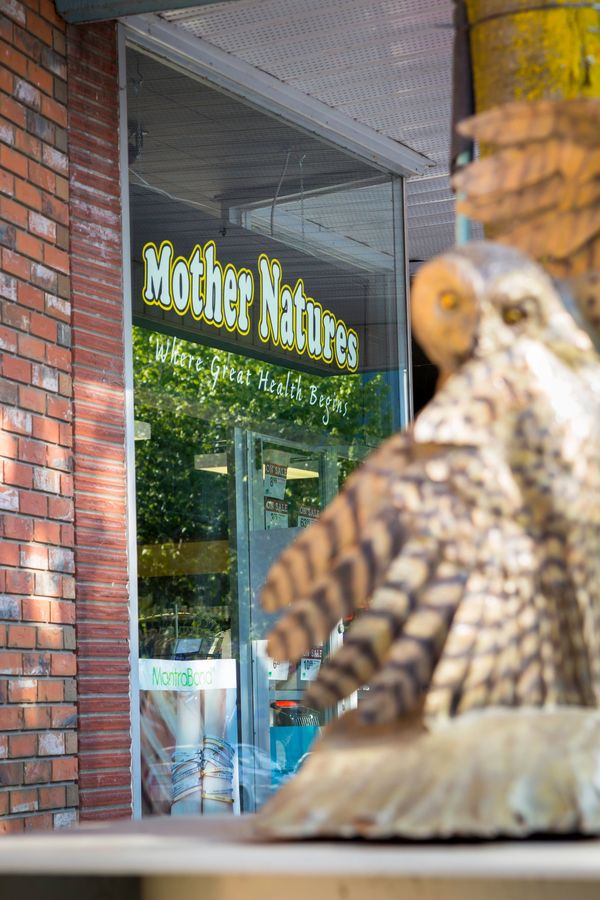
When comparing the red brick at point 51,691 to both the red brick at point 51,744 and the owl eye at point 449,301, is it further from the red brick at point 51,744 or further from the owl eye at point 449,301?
the owl eye at point 449,301

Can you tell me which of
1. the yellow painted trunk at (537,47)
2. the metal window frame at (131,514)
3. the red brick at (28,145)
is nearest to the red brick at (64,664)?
the metal window frame at (131,514)

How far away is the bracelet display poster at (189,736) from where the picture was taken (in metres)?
4.56

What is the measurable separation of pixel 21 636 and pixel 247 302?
2.05 meters

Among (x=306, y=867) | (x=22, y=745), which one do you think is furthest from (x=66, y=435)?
(x=306, y=867)

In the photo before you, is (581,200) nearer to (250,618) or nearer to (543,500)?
(543,500)

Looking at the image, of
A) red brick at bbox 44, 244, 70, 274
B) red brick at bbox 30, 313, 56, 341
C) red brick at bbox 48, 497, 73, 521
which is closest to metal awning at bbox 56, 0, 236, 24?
red brick at bbox 44, 244, 70, 274

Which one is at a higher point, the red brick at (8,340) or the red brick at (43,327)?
the red brick at (43,327)

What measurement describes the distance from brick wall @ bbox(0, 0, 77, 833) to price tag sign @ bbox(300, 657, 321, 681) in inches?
62.6

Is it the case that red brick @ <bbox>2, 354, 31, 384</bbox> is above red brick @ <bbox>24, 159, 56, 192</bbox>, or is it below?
below

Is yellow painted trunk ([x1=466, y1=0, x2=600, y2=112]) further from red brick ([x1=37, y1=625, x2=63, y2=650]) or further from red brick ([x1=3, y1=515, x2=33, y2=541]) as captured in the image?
red brick ([x1=37, y1=625, x2=63, y2=650])

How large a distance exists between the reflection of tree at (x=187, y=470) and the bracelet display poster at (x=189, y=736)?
0.36 feet

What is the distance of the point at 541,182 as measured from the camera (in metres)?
1.48

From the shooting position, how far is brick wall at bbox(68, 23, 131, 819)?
4199mm

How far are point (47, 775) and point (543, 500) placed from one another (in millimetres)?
3038
